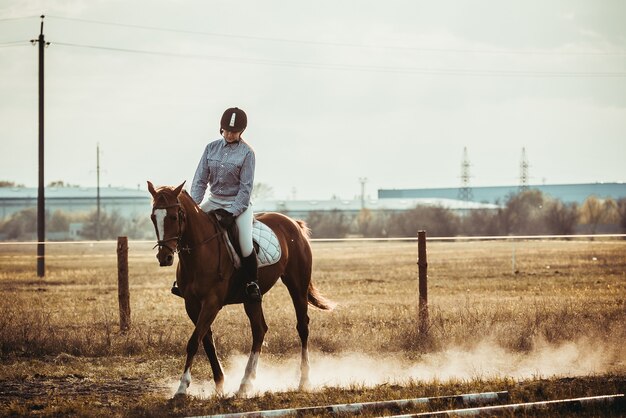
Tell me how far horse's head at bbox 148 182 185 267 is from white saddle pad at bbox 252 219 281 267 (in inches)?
61.7

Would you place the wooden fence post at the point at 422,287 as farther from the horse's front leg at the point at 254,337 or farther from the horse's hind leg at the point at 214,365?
the horse's hind leg at the point at 214,365

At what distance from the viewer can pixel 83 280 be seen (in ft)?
104

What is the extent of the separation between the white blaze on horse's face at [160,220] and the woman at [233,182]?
1.12 meters

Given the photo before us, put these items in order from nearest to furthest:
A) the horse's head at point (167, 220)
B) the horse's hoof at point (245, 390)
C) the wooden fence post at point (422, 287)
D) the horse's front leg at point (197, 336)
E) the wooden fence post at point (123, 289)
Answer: the horse's head at point (167, 220)
the horse's front leg at point (197, 336)
the horse's hoof at point (245, 390)
the wooden fence post at point (422, 287)
the wooden fence post at point (123, 289)

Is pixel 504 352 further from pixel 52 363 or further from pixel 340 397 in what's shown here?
pixel 52 363

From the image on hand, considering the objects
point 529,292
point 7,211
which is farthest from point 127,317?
point 7,211

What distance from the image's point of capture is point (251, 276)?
1016 cm

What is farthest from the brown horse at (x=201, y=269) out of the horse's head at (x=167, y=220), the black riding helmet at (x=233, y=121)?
the black riding helmet at (x=233, y=121)

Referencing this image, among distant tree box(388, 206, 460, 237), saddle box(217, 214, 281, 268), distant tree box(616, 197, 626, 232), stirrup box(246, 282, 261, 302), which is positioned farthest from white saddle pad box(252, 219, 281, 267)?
distant tree box(388, 206, 460, 237)

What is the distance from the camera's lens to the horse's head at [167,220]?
28.8 feet

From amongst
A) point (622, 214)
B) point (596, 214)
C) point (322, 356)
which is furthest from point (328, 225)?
point (322, 356)

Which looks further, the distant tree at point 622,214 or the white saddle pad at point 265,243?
the distant tree at point 622,214

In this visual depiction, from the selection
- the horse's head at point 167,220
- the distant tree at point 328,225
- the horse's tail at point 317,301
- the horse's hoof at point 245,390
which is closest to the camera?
the horse's head at point 167,220

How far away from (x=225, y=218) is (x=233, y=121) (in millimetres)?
1157
